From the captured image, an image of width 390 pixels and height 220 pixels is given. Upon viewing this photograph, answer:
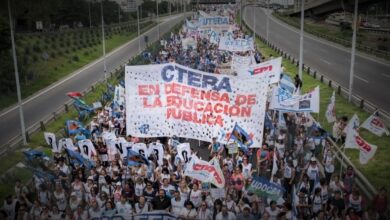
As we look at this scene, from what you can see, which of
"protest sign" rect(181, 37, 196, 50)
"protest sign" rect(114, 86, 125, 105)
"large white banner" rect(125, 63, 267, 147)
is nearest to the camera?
"large white banner" rect(125, 63, 267, 147)

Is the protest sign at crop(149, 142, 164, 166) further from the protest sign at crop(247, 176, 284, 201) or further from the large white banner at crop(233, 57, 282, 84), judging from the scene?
the large white banner at crop(233, 57, 282, 84)

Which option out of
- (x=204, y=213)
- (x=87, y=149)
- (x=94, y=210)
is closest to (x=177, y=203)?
(x=204, y=213)

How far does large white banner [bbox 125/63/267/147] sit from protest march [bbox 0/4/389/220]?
0.09 feet

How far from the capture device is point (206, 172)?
11.3 metres

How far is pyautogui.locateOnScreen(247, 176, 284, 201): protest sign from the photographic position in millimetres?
10367

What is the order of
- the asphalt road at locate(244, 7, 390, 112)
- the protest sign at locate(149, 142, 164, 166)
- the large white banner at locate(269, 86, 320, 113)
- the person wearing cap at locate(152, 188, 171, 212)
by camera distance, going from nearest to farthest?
1. the person wearing cap at locate(152, 188, 171, 212)
2. the protest sign at locate(149, 142, 164, 166)
3. the large white banner at locate(269, 86, 320, 113)
4. the asphalt road at locate(244, 7, 390, 112)

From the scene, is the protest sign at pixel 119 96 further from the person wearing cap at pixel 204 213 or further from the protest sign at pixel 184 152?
the person wearing cap at pixel 204 213

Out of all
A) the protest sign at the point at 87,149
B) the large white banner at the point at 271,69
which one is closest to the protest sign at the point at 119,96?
the large white banner at the point at 271,69

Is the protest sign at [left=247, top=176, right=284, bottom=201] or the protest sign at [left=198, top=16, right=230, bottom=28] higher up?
the protest sign at [left=198, top=16, right=230, bottom=28]

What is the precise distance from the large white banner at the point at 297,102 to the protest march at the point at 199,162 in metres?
0.03

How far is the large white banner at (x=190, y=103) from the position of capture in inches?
525

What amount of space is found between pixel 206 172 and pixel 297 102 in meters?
5.00

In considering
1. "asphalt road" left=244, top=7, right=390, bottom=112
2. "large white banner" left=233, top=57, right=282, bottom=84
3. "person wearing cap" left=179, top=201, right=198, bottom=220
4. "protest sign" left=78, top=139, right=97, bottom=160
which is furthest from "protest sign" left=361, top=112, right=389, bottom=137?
"asphalt road" left=244, top=7, right=390, bottom=112

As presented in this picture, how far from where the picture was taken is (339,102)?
25.4 m
